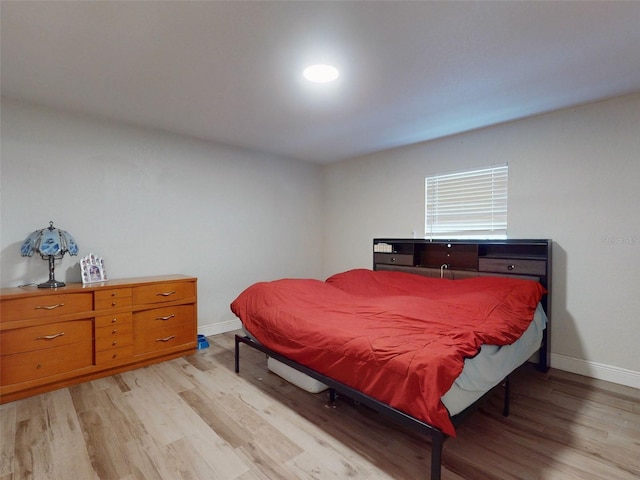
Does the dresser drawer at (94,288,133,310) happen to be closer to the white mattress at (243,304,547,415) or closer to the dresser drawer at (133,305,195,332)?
the dresser drawer at (133,305,195,332)

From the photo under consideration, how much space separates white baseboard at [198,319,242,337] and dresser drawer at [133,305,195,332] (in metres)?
0.64

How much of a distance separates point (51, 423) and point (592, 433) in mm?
3484

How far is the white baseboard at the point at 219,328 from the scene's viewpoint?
12.7 ft

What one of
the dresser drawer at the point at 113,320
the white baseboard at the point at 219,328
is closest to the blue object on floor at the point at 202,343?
the white baseboard at the point at 219,328

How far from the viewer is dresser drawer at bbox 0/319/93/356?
2305mm

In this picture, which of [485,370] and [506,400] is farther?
[506,400]

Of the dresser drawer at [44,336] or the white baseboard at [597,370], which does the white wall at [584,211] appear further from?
the dresser drawer at [44,336]

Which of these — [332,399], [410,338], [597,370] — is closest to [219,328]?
[332,399]

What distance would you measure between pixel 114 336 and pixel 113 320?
0.14 metres

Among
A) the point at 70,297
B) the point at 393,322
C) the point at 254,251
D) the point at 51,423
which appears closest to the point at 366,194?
the point at 254,251

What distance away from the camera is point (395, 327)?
2.01m

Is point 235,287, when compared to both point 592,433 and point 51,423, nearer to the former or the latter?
point 51,423

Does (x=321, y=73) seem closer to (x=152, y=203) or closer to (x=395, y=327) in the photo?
(x=395, y=327)

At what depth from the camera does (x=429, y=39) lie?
73.0 inches
